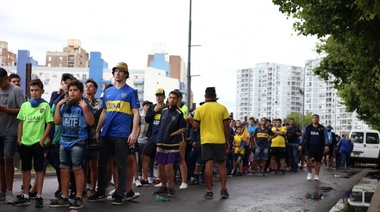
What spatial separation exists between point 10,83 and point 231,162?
10.4m

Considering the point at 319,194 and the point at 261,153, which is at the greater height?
the point at 261,153

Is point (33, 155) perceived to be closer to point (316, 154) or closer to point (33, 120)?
point (33, 120)

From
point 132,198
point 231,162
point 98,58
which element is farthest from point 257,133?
point 98,58

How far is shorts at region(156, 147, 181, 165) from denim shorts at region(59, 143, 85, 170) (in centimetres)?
251

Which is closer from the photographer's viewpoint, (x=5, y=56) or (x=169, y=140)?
(x=169, y=140)

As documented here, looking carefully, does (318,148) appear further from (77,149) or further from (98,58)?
(98,58)

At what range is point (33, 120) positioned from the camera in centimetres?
764

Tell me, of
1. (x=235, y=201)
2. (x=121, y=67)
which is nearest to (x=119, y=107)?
(x=121, y=67)

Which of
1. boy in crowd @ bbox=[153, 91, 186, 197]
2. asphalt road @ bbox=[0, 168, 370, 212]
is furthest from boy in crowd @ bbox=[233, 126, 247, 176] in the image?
boy in crowd @ bbox=[153, 91, 186, 197]

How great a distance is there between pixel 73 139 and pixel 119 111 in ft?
2.93

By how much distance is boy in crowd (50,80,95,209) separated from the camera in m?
7.41

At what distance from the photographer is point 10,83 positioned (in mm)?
8352

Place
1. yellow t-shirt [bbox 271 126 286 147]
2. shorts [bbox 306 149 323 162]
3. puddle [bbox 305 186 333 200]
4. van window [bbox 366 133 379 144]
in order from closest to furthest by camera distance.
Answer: puddle [bbox 305 186 333 200]
shorts [bbox 306 149 323 162]
yellow t-shirt [bbox 271 126 286 147]
van window [bbox 366 133 379 144]

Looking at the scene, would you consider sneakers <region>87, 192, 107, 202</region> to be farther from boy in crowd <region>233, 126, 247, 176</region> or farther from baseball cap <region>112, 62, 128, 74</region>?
boy in crowd <region>233, 126, 247, 176</region>
